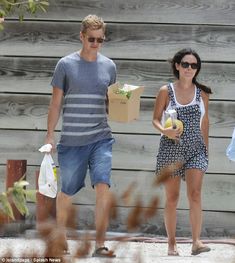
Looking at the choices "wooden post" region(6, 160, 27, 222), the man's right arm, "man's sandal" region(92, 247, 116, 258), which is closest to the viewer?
"man's sandal" region(92, 247, 116, 258)


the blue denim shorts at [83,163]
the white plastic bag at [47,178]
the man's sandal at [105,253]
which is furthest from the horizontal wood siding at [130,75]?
the man's sandal at [105,253]

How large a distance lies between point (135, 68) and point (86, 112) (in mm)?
1483

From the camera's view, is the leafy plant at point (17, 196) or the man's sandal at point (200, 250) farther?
the man's sandal at point (200, 250)

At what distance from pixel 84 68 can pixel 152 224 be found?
1934 mm

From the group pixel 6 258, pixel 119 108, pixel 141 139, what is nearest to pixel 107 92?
pixel 119 108

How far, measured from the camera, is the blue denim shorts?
610cm

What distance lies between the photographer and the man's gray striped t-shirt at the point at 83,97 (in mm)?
6113

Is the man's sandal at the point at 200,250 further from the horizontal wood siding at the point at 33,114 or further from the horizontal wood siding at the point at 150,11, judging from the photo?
the horizontal wood siding at the point at 150,11

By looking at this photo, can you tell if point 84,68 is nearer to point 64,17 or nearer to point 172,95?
point 172,95

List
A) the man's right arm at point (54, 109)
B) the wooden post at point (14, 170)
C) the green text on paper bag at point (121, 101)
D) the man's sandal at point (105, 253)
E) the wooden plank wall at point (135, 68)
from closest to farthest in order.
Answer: the man's sandal at point (105, 253), the green text on paper bag at point (121, 101), the man's right arm at point (54, 109), the wooden post at point (14, 170), the wooden plank wall at point (135, 68)

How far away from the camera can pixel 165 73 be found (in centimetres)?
751

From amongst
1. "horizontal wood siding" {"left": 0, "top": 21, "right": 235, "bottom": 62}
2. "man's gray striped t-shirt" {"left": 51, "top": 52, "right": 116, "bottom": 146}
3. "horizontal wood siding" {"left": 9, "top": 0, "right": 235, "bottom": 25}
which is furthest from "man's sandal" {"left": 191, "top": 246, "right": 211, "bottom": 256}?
"horizontal wood siding" {"left": 9, "top": 0, "right": 235, "bottom": 25}

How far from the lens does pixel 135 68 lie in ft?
24.7

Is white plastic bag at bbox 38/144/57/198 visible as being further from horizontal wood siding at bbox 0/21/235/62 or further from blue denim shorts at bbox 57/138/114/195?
horizontal wood siding at bbox 0/21/235/62
